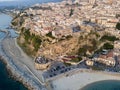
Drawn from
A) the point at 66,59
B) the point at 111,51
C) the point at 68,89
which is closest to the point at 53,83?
the point at 68,89

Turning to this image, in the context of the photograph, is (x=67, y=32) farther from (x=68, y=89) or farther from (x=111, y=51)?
(x=68, y=89)

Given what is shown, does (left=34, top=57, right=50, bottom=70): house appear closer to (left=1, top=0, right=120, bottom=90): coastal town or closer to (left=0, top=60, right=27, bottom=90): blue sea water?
(left=1, top=0, right=120, bottom=90): coastal town

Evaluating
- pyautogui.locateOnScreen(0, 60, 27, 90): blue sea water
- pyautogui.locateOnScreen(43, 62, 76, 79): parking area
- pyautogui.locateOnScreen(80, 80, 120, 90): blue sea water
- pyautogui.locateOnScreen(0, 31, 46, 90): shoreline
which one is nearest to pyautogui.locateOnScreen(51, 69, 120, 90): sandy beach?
pyautogui.locateOnScreen(80, 80, 120, 90): blue sea water

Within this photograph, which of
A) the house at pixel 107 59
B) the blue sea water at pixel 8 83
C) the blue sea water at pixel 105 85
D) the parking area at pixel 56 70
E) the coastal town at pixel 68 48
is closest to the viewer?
the blue sea water at pixel 105 85

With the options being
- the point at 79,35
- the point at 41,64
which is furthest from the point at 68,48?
the point at 41,64

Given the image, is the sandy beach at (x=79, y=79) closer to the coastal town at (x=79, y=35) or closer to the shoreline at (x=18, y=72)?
the coastal town at (x=79, y=35)

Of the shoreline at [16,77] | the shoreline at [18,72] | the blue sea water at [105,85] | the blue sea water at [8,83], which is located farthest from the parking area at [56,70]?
the blue sea water at [105,85]
